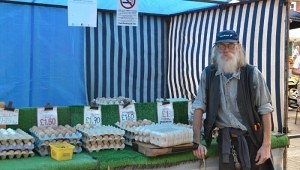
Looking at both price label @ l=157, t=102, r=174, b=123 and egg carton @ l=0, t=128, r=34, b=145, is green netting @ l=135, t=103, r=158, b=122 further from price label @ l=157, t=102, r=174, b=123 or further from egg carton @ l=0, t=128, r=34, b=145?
egg carton @ l=0, t=128, r=34, b=145

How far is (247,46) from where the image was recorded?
4.51 m

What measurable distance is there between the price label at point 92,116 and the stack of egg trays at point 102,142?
407 millimetres

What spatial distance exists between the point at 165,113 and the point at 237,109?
1.18 metres

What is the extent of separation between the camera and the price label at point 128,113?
12.5 ft

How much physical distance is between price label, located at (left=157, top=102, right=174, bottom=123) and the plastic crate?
4.38 feet

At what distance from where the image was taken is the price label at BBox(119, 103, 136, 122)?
3.81m

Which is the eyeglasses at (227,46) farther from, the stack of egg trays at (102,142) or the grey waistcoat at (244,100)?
the stack of egg trays at (102,142)

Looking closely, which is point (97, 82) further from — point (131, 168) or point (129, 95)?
point (131, 168)

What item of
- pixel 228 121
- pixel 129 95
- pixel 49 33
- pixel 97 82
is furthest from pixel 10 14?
pixel 228 121

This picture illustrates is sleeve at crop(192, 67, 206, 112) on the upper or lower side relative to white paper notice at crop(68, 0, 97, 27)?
lower

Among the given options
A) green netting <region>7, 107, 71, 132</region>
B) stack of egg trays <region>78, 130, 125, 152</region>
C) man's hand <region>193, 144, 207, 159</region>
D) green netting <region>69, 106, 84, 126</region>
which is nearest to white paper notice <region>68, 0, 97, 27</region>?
green netting <region>69, 106, 84, 126</region>

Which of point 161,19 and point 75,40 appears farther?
point 161,19

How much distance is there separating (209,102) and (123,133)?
0.77 m

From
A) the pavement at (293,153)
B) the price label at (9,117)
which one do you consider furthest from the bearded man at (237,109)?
the pavement at (293,153)
